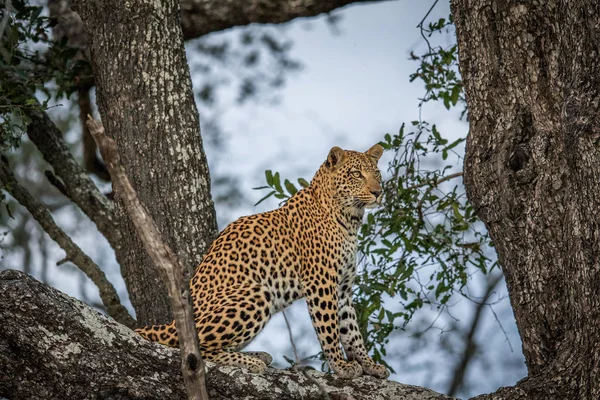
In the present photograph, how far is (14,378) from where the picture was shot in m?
4.89

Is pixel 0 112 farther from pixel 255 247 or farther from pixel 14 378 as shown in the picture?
pixel 14 378

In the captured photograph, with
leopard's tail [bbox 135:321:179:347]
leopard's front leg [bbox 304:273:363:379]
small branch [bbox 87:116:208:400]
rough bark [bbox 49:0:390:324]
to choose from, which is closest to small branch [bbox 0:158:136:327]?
rough bark [bbox 49:0:390:324]

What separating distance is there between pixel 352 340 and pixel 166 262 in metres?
3.30

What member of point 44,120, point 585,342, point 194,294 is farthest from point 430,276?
point 44,120

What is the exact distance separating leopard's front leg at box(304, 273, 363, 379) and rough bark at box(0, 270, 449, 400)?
1342mm

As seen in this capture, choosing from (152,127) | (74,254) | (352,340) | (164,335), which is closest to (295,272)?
(352,340)

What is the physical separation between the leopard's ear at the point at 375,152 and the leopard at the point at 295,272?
0.05 metres

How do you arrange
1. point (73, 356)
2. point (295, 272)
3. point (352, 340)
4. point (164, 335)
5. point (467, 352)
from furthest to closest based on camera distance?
point (467, 352) → point (352, 340) → point (295, 272) → point (164, 335) → point (73, 356)

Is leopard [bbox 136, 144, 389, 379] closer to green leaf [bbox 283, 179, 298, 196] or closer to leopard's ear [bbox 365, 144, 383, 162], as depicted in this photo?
leopard's ear [bbox 365, 144, 383, 162]

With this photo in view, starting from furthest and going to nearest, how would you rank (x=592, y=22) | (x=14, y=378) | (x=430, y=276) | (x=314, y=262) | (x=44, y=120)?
(x=44, y=120) → (x=430, y=276) → (x=314, y=262) → (x=592, y=22) → (x=14, y=378)

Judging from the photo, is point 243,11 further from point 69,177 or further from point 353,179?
point 353,179

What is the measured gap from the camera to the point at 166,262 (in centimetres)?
364

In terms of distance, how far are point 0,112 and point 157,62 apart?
1.15 metres

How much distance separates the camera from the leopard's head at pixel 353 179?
7000 mm
